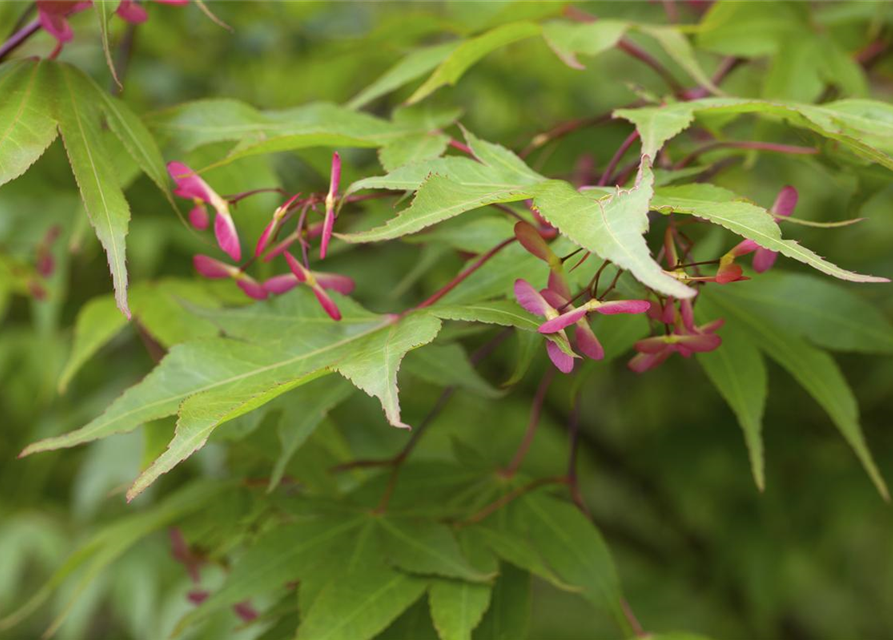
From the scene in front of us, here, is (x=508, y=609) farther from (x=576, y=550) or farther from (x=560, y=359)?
(x=560, y=359)

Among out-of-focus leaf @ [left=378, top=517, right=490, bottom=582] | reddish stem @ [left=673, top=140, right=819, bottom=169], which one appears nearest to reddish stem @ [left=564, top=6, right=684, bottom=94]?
reddish stem @ [left=673, top=140, right=819, bottom=169]

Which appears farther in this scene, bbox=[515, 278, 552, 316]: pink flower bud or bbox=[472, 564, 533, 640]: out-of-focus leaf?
bbox=[472, 564, 533, 640]: out-of-focus leaf

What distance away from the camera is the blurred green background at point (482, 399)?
38.8 inches

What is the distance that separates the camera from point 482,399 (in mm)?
969

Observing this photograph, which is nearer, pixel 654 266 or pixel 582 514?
pixel 654 266

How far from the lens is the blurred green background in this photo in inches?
38.8

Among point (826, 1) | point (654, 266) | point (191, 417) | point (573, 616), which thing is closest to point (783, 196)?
point (654, 266)

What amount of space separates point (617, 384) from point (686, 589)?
1.14ft

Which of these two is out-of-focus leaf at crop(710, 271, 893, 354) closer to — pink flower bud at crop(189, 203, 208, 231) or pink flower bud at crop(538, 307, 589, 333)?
pink flower bud at crop(538, 307, 589, 333)

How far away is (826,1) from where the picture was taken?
1013 millimetres

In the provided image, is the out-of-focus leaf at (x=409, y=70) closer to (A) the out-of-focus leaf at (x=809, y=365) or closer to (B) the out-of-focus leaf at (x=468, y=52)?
(B) the out-of-focus leaf at (x=468, y=52)

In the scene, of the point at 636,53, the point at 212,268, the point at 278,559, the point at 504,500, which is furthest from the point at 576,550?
the point at 636,53

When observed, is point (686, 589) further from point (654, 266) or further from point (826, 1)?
point (654, 266)


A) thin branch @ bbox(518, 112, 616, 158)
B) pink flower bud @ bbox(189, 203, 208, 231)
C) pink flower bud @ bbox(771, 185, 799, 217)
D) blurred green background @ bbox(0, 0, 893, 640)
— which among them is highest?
pink flower bud @ bbox(189, 203, 208, 231)
